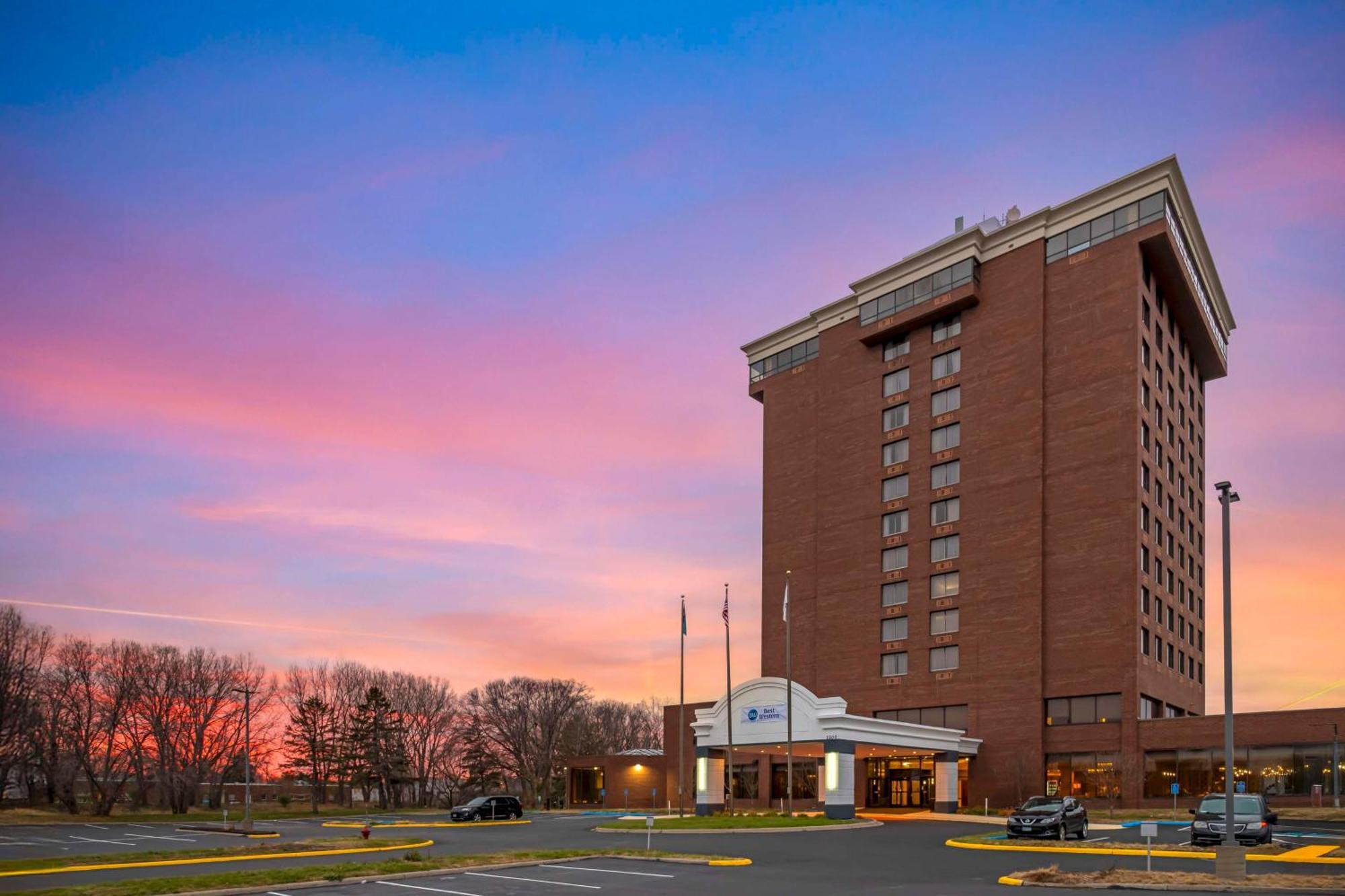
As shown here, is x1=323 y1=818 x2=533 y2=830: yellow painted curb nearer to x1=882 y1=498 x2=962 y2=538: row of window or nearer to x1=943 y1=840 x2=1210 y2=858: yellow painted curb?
x1=943 y1=840 x2=1210 y2=858: yellow painted curb

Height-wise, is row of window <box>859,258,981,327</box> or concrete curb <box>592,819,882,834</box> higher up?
row of window <box>859,258,981,327</box>

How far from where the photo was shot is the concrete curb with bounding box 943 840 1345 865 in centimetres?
3062

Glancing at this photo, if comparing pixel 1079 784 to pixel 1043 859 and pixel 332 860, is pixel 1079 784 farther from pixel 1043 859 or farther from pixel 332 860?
pixel 332 860

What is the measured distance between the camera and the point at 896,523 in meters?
80.9

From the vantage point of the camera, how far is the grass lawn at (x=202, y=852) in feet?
103

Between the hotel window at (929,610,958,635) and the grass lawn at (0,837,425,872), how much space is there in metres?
42.7

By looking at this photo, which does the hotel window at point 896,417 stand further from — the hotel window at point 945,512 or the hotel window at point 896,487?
the hotel window at point 945,512

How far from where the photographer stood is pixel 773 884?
25.5 meters

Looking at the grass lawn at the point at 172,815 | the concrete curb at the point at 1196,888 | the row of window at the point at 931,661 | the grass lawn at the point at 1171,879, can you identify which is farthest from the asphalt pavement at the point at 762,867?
the row of window at the point at 931,661

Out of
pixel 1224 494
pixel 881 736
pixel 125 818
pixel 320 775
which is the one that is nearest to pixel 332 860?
pixel 1224 494

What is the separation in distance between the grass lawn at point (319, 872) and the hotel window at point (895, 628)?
46976mm

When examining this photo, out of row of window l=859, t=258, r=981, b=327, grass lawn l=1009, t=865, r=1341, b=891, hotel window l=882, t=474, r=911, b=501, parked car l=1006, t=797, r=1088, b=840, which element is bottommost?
parked car l=1006, t=797, r=1088, b=840

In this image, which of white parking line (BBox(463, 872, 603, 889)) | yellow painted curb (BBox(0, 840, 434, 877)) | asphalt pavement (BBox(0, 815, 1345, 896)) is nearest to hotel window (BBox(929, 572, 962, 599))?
asphalt pavement (BBox(0, 815, 1345, 896))

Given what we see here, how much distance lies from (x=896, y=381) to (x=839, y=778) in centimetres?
3532
